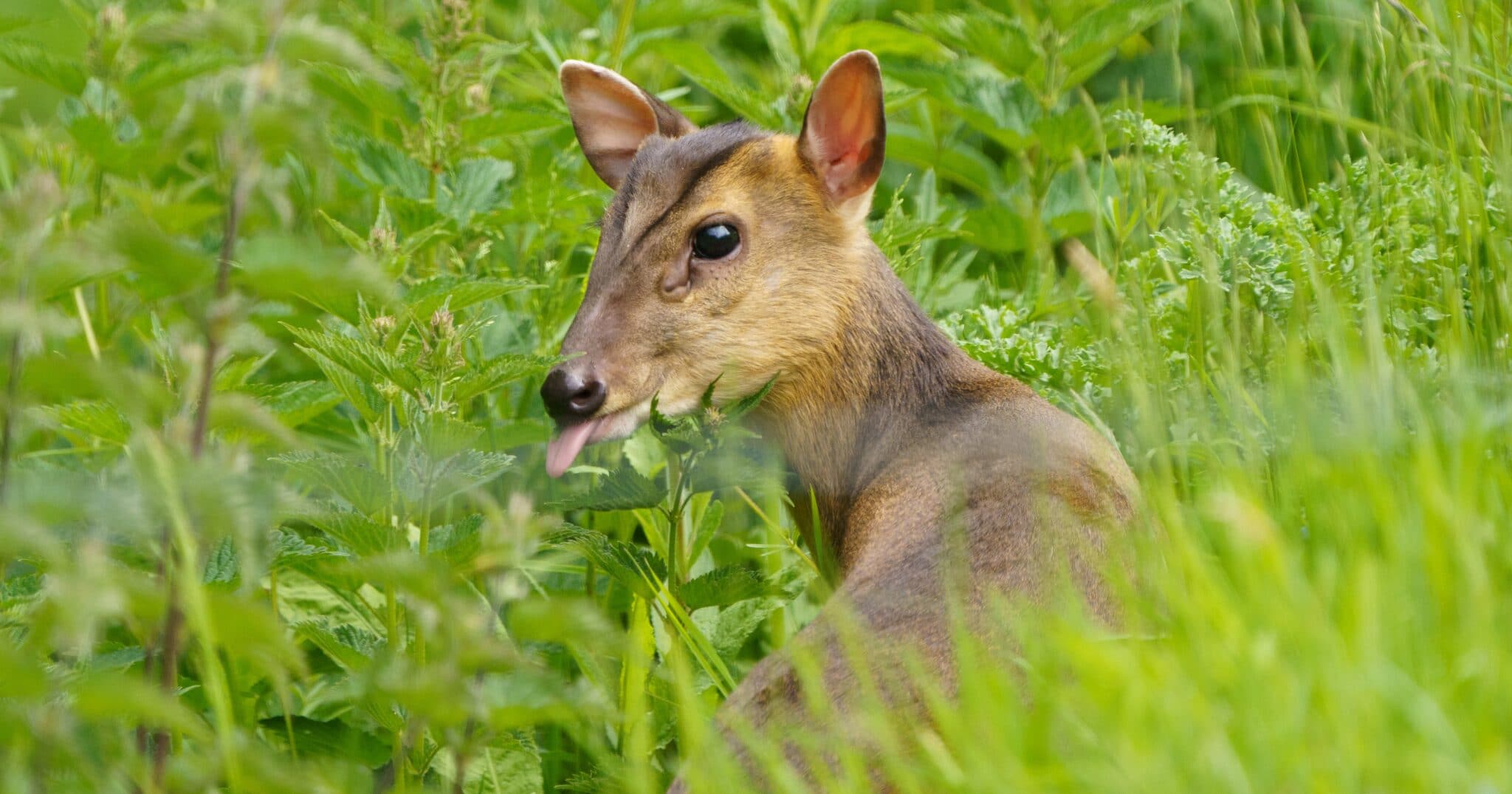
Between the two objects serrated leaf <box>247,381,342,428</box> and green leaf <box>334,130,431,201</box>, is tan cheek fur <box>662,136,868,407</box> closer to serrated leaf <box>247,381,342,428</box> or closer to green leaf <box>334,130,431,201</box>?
serrated leaf <box>247,381,342,428</box>

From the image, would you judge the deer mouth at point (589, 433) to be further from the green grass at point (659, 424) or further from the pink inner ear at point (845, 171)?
the pink inner ear at point (845, 171)

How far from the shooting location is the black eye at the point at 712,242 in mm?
3582

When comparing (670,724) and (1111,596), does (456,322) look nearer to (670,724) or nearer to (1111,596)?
(670,724)

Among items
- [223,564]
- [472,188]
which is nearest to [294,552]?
[223,564]

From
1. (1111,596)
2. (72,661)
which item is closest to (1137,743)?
(1111,596)

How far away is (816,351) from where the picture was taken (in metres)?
3.61

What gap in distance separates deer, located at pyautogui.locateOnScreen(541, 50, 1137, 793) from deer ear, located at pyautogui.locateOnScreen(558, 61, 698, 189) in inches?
3.4

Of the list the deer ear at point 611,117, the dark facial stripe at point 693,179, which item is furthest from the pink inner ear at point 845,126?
the deer ear at point 611,117

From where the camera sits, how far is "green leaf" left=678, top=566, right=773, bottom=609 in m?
3.10

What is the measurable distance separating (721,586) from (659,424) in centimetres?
34

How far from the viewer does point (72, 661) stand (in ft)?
9.25

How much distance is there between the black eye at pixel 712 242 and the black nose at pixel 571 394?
0.41 metres

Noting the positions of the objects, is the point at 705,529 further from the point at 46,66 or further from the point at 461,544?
the point at 46,66

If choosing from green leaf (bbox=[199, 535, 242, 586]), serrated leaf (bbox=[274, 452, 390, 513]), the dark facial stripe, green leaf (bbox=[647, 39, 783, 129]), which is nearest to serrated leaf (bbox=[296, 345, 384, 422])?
serrated leaf (bbox=[274, 452, 390, 513])
